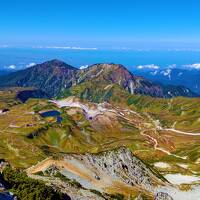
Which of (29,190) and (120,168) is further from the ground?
(29,190)

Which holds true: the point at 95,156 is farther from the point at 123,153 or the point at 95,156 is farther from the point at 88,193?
the point at 88,193

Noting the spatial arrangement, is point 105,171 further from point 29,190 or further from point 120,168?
point 29,190

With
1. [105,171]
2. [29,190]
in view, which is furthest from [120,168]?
[29,190]

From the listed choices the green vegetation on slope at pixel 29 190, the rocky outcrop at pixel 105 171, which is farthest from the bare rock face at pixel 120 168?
→ the green vegetation on slope at pixel 29 190

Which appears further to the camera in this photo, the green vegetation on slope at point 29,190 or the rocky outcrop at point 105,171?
the rocky outcrop at point 105,171

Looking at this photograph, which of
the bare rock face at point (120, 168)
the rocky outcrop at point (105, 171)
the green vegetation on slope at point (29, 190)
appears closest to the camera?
the green vegetation on slope at point (29, 190)

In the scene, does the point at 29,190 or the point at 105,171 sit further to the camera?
the point at 105,171

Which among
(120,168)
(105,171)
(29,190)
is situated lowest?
(120,168)

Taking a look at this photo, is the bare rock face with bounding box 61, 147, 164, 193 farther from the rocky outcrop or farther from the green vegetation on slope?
the green vegetation on slope

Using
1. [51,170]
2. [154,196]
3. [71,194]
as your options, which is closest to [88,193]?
[71,194]

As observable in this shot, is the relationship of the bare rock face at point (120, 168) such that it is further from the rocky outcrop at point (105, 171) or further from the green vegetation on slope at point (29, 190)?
the green vegetation on slope at point (29, 190)

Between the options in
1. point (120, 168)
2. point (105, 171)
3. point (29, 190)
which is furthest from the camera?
point (120, 168)
